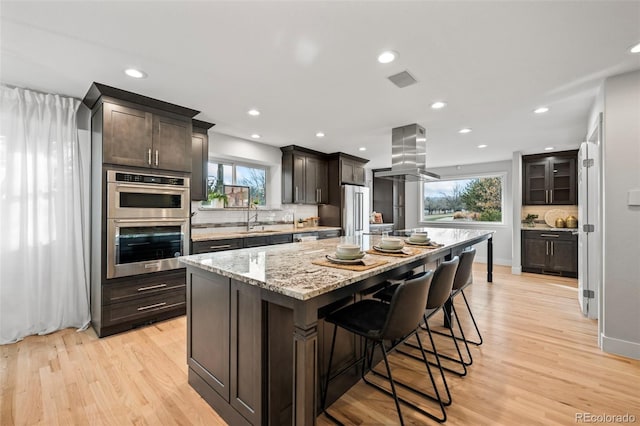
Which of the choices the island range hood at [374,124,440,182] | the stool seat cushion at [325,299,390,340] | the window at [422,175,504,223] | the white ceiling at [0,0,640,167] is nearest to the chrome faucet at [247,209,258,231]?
the white ceiling at [0,0,640,167]

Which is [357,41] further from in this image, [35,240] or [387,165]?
[387,165]

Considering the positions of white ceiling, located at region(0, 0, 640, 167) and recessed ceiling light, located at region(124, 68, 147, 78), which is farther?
recessed ceiling light, located at region(124, 68, 147, 78)

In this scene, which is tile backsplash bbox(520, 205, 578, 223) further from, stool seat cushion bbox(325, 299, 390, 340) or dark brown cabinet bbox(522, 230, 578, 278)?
stool seat cushion bbox(325, 299, 390, 340)

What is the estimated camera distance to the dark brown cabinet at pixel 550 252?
17.0 feet

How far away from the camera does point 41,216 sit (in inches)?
112

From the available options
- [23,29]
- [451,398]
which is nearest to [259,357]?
[451,398]

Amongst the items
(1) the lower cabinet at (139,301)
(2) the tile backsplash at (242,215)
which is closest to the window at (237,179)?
(2) the tile backsplash at (242,215)

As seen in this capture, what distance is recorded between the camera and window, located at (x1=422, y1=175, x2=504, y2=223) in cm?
684

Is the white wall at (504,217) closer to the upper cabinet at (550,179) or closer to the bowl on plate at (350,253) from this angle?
the upper cabinet at (550,179)

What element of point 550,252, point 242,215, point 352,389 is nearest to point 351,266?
point 352,389

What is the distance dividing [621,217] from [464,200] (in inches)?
197

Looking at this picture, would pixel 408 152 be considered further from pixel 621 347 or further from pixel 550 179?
pixel 550 179

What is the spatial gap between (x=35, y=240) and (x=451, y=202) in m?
7.93

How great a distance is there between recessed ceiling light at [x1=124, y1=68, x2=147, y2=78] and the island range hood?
2879 millimetres
